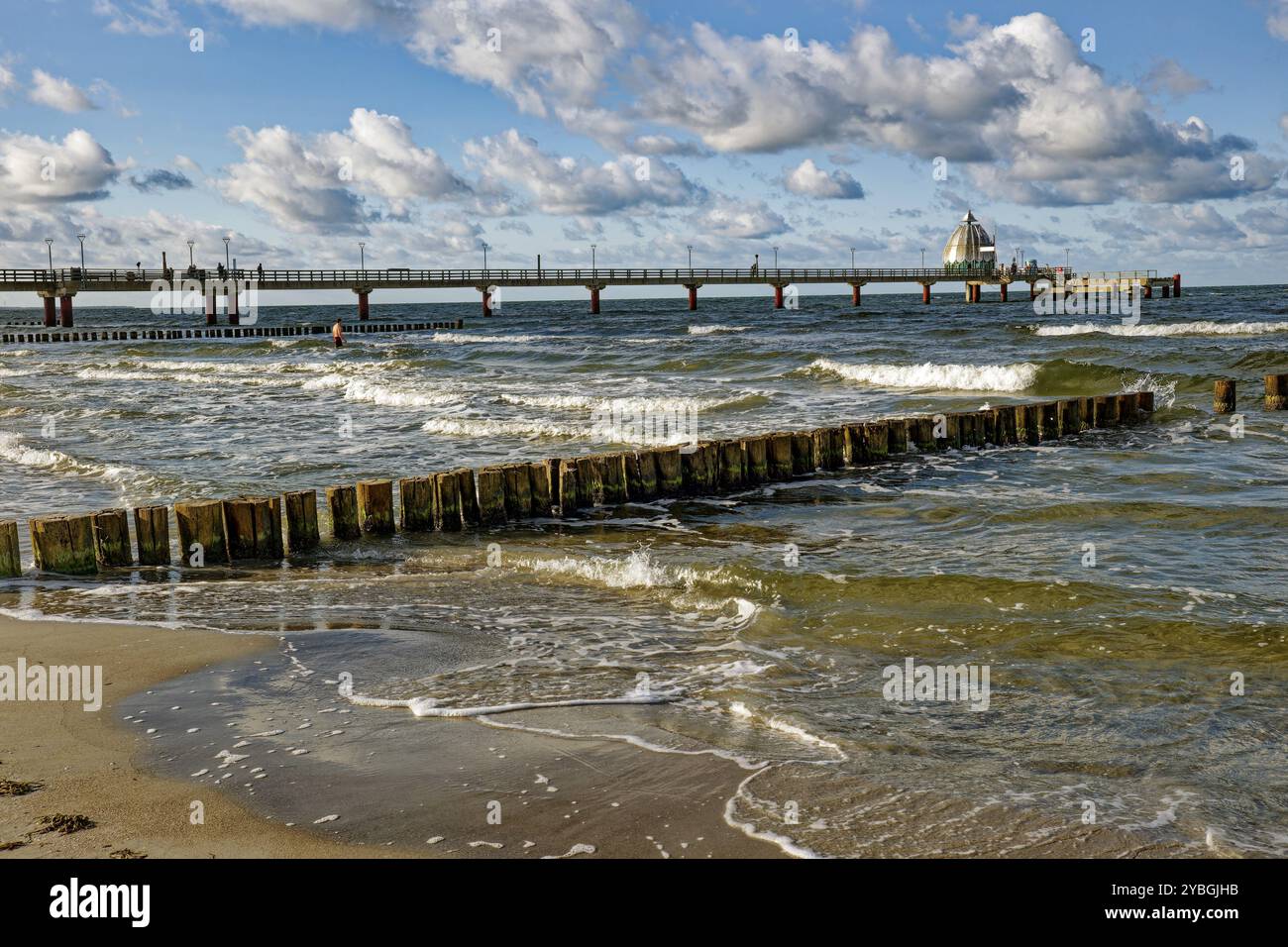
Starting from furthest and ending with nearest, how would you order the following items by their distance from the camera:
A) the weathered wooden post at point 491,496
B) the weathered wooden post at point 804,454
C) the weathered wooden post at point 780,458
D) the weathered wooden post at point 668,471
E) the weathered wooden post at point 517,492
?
the weathered wooden post at point 804,454 < the weathered wooden post at point 780,458 < the weathered wooden post at point 668,471 < the weathered wooden post at point 517,492 < the weathered wooden post at point 491,496

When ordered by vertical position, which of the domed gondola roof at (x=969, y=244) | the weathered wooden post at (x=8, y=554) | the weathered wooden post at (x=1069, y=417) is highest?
the domed gondola roof at (x=969, y=244)

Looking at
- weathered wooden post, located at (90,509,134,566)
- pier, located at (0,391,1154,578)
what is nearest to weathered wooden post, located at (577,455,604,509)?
pier, located at (0,391,1154,578)

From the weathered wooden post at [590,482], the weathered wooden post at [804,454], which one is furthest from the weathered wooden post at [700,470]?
the weathered wooden post at [804,454]

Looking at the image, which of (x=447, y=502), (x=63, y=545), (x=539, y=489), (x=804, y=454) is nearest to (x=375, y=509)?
(x=447, y=502)

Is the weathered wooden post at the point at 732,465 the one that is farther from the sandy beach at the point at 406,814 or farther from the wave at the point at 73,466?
the sandy beach at the point at 406,814

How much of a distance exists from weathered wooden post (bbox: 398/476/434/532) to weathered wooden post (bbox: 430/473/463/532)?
65 mm

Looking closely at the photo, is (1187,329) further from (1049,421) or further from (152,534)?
(152,534)

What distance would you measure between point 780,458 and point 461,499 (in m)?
5.53

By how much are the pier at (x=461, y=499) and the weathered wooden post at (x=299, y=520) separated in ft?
0.04

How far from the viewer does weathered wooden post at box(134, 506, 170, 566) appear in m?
12.3

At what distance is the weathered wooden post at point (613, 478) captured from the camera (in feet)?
51.0
